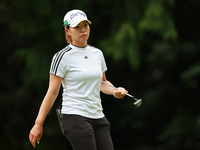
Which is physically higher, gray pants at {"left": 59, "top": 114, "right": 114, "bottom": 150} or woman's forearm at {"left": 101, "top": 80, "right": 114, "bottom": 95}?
woman's forearm at {"left": 101, "top": 80, "right": 114, "bottom": 95}

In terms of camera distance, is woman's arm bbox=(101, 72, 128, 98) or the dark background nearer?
woman's arm bbox=(101, 72, 128, 98)

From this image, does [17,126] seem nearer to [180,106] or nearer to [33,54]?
[33,54]

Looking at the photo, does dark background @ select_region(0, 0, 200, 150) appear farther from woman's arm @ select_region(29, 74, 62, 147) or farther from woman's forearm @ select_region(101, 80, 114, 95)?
woman's arm @ select_region(29, 74, 62, 147)

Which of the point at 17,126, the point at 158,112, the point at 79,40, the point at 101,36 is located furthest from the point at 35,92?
the point at 79,40

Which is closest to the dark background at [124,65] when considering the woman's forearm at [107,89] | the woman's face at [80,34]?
the woman's forearm at [107,89]

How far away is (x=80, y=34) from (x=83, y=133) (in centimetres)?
70

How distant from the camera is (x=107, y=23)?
9.11m

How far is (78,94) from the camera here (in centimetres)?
303

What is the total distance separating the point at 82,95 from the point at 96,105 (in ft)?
0.45

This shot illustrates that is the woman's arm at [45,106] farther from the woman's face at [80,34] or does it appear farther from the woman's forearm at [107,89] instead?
the woman's forearm at [107,89]

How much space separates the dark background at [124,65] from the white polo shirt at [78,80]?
15.0ft

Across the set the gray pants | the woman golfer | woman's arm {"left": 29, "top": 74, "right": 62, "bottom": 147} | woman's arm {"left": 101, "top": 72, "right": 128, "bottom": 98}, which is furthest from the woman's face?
the gray pants

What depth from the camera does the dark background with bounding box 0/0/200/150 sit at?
785 cm

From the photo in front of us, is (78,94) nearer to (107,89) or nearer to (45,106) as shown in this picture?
(45,106)
